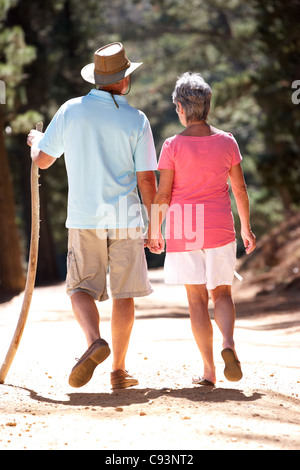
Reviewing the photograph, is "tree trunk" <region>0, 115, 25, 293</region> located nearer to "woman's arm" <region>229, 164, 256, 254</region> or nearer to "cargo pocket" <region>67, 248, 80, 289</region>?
"cargo pocket" <region>67, 248, 80, 289</region>

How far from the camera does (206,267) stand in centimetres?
458

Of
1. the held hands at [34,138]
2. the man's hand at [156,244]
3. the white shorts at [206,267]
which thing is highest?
the held hands at [34,138]

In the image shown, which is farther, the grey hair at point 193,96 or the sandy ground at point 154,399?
the grey hair at point 193,96

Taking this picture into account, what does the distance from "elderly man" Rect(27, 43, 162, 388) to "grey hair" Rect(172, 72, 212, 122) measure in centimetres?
28

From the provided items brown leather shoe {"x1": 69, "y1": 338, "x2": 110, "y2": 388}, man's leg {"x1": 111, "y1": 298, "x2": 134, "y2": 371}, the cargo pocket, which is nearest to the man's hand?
man's leg {"x1": 111, "y1": 298, "x2": 134, "y2": 371}

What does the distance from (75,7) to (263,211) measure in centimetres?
1017

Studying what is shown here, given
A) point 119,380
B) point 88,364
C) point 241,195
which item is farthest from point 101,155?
point 119,380

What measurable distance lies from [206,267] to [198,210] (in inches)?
14.3

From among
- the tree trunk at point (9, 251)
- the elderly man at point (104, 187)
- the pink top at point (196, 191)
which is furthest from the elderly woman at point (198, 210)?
the tree trunk at point (9, 251)

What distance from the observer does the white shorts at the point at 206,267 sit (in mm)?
4551

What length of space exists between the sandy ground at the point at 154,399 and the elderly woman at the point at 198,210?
0.53 meters

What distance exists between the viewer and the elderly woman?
4.53 m

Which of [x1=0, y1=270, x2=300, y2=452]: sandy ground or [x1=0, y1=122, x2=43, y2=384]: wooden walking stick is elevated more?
[x1=0, y1=122, x2=43, y2=384]: wooden walking stick

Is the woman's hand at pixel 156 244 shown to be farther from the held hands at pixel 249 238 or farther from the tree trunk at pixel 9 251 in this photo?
the tree trunk at pixel 9 251
